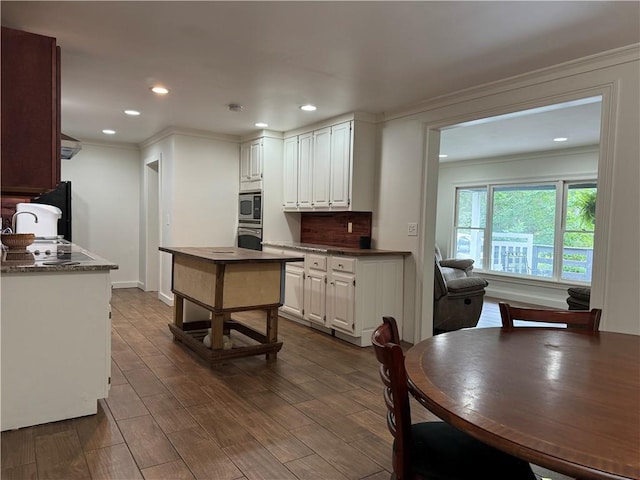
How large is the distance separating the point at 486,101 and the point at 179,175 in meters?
3.84

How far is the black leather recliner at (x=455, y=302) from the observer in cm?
455

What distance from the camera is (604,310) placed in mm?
2844

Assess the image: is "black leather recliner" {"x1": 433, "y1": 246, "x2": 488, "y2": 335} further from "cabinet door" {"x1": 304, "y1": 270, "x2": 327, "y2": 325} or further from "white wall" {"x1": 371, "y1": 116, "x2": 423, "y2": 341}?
"cabinet door" {"x1": 304, "y1": 270, "x2": 327, "y2": 325}

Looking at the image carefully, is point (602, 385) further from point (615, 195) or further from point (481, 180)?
point (481, 180)

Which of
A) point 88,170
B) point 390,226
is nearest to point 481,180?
point 390,226

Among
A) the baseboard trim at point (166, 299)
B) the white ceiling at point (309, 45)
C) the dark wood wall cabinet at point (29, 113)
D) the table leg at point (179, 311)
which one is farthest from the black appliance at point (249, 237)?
the dark wood wall cabinet at point (29, 113)

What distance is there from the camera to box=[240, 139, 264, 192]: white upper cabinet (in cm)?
575

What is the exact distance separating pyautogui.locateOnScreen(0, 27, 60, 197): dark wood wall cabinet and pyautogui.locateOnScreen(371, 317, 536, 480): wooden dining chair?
2.18 meters

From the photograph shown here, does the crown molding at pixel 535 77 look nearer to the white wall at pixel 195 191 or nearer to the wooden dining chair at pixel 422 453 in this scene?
the wooden dining chair at pixel 422 453

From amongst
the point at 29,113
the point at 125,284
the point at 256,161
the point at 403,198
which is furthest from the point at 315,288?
the point at 125,284

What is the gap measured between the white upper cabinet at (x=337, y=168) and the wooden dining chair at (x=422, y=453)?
3403 mm

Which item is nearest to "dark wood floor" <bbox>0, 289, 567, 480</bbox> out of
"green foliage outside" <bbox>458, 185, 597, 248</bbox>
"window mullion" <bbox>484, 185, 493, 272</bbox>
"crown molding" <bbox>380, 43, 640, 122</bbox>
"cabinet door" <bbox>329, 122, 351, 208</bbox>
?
"cabinet door" <bbox>329, 122, 351, 208</bbox>

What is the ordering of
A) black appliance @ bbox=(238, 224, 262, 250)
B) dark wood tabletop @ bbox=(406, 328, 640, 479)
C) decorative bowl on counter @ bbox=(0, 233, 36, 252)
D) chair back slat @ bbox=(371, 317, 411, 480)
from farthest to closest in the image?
1. black appliance @ bbox=(238, 224, 262, 250)
2. decorative bowl on counter @ bbox=(0, 233, 36, 252)
3. chair back slat @ bbox=(371, 317, 411, 480)
4. dark wood tabletop @ bbox=(406, 328, 640, 479)

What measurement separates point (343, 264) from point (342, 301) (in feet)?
1.18
